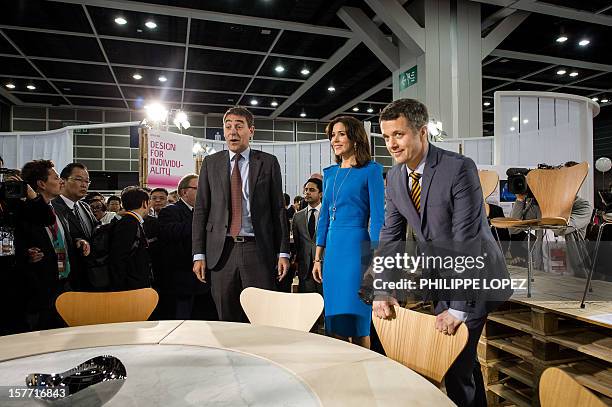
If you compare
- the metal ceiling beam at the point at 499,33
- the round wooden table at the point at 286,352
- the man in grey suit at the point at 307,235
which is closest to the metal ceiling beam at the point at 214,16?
the metal ceiling beam at the point at 499,33

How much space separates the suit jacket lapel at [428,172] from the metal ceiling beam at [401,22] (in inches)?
231

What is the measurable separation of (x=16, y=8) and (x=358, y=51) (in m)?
5.85

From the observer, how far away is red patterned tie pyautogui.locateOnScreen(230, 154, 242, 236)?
91.4 inches

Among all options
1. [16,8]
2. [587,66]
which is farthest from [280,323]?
[587,66]

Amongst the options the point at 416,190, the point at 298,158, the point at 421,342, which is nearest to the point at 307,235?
the point at 416,190

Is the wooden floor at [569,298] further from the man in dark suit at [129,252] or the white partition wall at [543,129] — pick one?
A: the white partition wall at [543,129]

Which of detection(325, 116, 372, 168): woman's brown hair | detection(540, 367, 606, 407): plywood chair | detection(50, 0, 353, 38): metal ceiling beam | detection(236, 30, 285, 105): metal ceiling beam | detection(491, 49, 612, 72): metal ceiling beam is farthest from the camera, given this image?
detection(491, 49, 612, 72): metal ceiling beam

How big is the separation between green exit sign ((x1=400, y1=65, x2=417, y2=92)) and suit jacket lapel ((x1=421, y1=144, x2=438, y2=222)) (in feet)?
21.1

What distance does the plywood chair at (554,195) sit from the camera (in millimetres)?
2914

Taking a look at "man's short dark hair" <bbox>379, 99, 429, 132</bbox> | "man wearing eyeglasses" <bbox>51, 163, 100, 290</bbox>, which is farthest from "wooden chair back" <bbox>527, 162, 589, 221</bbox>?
"man wearing eyeglasses" <bbox>51, 163, 100, 290</bbox>

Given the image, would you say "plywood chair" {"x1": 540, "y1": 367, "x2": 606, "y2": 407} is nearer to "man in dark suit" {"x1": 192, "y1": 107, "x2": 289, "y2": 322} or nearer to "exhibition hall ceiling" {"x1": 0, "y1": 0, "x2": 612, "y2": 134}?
"man in dark suit" {"x1": 192, "y1": 107, "x2": 289, "y2": 322}

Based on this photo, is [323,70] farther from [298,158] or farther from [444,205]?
[444,205]

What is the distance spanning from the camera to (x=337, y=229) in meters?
2.27

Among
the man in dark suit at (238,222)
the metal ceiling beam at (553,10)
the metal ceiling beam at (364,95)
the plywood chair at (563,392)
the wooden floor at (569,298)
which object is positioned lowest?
the wooden floor at (569,298)
